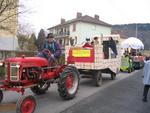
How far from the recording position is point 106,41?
60.3 ft

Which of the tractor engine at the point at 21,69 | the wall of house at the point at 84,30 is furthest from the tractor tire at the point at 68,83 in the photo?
the wall of house at the point at 84,30

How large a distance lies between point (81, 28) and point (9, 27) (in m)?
47.9

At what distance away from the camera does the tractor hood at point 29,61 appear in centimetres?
977

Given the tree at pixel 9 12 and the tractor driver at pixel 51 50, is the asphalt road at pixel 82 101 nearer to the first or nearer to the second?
the tractor driver at pixel 51 50

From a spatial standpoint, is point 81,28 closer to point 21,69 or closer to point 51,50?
point 51,50

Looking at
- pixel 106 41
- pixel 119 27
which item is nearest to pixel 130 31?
pixel 119 27

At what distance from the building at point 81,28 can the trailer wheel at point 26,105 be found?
66.0m

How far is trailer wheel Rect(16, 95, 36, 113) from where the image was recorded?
870cm

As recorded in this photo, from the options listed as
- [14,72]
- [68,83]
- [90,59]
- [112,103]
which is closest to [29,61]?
[14,72]

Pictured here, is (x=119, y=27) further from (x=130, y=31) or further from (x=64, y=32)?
(x=64, y=32)

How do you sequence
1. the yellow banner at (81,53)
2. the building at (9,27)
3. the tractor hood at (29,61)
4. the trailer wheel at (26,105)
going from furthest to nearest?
the building at (9,27)
the yellow banner at (81,53)
the tractor hood at (29,61)
the trailer wheel at (26,105)

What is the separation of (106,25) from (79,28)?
33.1ft

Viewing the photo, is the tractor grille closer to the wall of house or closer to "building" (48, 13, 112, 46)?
"building" (48, 13, 112, 46)

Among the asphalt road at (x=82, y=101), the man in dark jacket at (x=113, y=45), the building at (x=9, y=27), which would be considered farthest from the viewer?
the building at (x=9, y=27)
